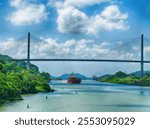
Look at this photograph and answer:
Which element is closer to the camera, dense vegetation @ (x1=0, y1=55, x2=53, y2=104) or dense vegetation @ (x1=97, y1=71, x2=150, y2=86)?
dense vegetation @ (x1=0, y1=55, x2=53, y2=104)

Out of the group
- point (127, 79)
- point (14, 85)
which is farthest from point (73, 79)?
point (14, 85)

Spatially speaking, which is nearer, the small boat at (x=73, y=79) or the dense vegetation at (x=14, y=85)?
the dense vegetation at (x=14, y=85)

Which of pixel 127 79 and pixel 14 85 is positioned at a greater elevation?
pixel 14 85

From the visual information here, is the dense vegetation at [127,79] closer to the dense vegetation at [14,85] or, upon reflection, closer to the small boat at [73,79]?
the small boat at [73,79]

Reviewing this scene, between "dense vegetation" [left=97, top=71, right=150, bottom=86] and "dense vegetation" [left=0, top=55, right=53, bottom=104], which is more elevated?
"dense vegetation" [left=0, top=55, right=53, bottom=104]

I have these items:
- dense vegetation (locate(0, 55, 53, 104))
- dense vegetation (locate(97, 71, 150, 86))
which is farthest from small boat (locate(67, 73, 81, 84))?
dense vegetation (locate(0, 55, 53, 104))

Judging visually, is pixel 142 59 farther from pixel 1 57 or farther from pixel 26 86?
pixel 26 86

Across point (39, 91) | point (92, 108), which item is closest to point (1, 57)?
point (39, 91)

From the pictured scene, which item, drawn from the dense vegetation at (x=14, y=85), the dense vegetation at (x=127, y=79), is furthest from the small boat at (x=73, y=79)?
the dense vegetation at (x=14, y=85)

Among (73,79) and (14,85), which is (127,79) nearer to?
(73,79)

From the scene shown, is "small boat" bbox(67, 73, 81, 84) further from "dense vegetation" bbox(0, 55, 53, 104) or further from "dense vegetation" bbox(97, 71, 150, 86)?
"dense vegetation" bbox(0, 55, 53, 104)

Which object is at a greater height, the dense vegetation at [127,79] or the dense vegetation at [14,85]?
the dense vegetation at [14,85]
